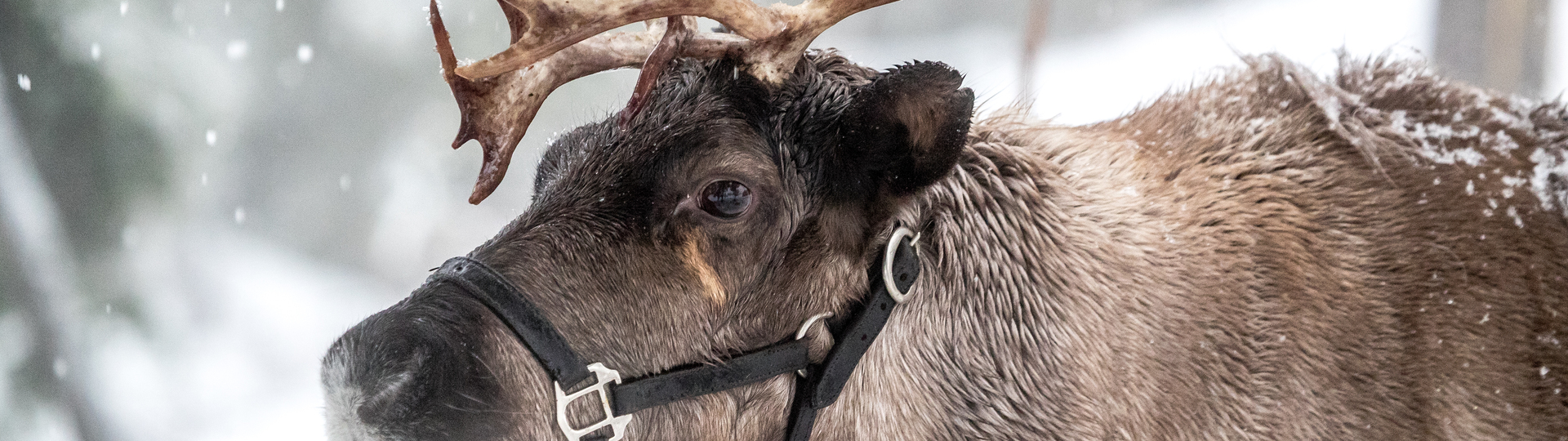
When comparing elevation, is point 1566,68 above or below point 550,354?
above

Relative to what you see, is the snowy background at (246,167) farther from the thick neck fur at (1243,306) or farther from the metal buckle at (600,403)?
the metal buckle at (600,403)

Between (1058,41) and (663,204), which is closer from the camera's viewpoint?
(663,204)

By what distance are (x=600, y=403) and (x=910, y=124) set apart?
85 cm

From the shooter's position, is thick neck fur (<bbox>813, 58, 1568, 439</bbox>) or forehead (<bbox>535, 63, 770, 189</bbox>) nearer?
forehead (<bbox>535, 63, 770, 189</bbox>)

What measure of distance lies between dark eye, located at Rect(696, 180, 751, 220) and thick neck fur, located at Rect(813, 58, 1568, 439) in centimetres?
37

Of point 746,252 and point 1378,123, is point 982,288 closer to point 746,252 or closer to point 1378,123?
point 746,252

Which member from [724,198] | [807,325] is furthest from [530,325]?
[807,325]

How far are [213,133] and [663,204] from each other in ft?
17.0

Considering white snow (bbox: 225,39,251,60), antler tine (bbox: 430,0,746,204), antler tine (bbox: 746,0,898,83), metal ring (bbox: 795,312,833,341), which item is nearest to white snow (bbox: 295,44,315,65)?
white snow (bbox: 225,39,251,60)

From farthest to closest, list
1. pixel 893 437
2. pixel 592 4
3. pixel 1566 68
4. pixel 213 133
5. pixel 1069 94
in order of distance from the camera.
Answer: pixel 1069 94 → pixel 213 133 → pixel 1566 68 → pixel 893 437 → pixel 592 4

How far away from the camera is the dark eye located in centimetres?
176

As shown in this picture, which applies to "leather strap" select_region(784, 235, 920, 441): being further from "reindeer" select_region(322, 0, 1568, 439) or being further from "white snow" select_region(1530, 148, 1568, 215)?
"white snow" select_region(1530, 148, 1568, 215)

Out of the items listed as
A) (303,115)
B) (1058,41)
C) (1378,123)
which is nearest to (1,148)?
(303,115)

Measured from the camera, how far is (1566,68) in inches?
124
